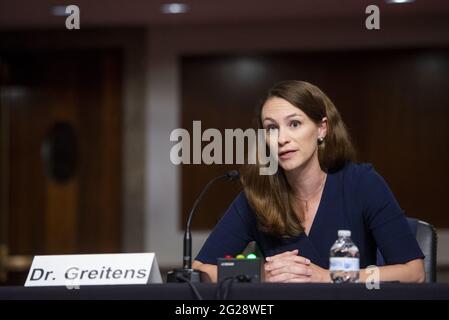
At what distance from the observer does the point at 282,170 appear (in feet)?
7.52

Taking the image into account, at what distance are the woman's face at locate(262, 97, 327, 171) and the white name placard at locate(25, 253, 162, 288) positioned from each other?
627mm

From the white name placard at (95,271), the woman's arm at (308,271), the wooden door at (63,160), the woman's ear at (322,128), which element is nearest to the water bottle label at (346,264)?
the woman's arm at (308,271)

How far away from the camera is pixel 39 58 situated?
20.3ft

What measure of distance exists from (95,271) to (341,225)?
832 millimetres

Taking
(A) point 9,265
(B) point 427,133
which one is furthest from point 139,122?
(B) point 427,133

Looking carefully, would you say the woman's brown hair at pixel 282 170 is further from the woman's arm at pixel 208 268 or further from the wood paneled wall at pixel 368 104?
the wood paneled wall at pixel 368 104

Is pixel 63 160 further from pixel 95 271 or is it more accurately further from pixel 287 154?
pixel 95 271

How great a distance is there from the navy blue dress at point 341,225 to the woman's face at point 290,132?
6.3 inches

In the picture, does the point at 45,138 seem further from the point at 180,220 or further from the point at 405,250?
the point at 405,250

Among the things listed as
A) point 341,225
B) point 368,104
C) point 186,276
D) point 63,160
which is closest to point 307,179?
point 341,225

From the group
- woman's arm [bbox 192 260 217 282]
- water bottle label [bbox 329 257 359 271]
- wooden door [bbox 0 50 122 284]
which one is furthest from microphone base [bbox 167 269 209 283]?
wooden door [bbox 0 50 122 284]

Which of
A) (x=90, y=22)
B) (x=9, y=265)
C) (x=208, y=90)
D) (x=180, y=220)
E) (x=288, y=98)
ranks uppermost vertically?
(x=90, y=22)

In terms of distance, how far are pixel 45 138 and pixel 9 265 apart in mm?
1086

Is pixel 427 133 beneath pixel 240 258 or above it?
above
